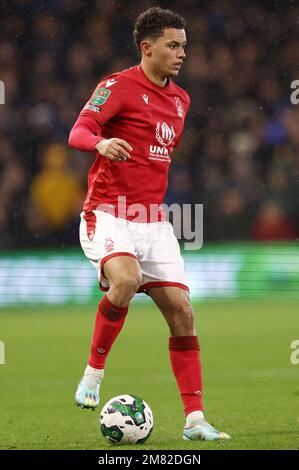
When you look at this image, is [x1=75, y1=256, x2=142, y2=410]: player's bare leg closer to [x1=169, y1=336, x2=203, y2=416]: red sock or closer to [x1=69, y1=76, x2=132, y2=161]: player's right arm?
[x1=169, y1=336, x2=203, y2=416]: red sock

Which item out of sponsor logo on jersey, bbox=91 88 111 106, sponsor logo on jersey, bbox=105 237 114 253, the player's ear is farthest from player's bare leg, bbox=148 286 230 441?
the player's ear

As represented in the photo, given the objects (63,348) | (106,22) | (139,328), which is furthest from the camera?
(106,22)

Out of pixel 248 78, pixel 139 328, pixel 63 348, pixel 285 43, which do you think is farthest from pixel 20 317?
pixel 285 43

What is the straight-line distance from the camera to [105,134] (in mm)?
5789

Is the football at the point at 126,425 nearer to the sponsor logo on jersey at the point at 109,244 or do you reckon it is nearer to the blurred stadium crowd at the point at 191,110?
the sponsor logo on jersey at the point at 109,244

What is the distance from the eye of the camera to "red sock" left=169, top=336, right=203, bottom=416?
5441mm

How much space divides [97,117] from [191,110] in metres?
8.96

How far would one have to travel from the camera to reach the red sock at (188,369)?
5.44 metres

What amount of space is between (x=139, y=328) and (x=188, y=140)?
328cm

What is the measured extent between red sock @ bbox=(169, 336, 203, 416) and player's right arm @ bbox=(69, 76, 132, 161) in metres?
1.03

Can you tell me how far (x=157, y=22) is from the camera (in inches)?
229

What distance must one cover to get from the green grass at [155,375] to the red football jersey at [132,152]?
48.3 inches

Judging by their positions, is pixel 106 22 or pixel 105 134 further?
pixel 106 22

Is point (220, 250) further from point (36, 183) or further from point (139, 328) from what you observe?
point (36, 183)
